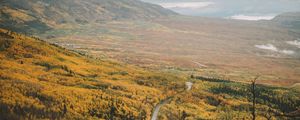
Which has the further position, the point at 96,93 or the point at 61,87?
the point at 96,93

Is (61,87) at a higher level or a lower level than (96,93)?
higher

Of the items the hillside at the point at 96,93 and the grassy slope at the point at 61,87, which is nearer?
the grassy slope at the point at 61,87

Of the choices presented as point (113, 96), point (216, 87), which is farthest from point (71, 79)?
point (216, 87)

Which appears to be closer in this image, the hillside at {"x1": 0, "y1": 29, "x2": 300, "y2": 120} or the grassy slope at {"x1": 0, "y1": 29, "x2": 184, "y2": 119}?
the grassy slope at {"x1": 0, "y1": 29, "x2": 184, "y2": 119}

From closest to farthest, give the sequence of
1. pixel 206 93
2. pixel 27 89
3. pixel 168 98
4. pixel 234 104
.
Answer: pixel 27 89, pixel 168 98, pixel 234 104, pixel 206 93

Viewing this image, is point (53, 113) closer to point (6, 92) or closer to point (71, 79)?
point (6, 92)
